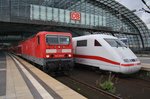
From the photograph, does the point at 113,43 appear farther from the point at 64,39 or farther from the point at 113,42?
the point at 64,39

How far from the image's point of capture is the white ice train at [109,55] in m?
13.1

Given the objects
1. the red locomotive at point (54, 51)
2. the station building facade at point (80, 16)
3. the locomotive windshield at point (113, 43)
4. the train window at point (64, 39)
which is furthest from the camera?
the station building facade at point (80, 16)

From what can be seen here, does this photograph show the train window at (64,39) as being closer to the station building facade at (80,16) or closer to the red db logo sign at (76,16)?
the station building facade at (80,16)

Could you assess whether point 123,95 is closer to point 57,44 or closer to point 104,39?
point 104,39

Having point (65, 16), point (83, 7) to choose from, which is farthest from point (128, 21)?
point (65, 16)

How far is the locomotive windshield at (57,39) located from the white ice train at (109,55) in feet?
5.97

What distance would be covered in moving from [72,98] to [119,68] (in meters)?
6.75

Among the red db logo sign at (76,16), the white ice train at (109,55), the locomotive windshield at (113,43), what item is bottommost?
the white ice train at (109,55)

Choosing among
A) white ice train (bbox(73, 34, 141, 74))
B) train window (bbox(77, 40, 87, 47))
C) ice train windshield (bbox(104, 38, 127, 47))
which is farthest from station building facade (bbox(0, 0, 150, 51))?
ice train windshield (bbox(104, 38, 127, 47))

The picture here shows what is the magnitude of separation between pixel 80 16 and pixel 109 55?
1657 inches

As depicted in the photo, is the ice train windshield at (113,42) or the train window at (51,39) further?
the train window at (51,39)

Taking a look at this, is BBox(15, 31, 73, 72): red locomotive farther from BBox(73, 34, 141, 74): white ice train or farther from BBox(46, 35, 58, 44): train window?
BBox(73, 34, 141, 74): white ice train

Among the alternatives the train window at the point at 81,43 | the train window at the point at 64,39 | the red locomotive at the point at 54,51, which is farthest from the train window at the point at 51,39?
the train window at the point at 81,43

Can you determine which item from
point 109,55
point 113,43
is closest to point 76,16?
point 113,43
